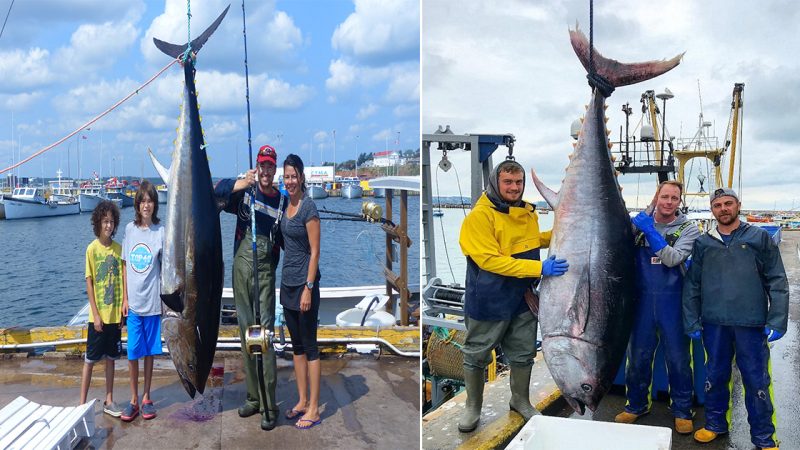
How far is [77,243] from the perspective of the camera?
1665 inches

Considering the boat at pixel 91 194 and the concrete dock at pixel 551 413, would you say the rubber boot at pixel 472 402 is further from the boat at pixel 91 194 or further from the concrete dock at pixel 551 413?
the boat at pixel 91 194

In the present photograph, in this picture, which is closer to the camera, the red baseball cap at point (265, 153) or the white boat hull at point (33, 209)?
the red baseball cap at point (265, 153)

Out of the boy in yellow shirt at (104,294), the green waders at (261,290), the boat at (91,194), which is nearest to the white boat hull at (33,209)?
the boat at (91,194)

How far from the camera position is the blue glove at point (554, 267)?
8.85 feet

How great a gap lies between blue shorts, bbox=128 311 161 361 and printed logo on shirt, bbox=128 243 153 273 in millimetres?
279

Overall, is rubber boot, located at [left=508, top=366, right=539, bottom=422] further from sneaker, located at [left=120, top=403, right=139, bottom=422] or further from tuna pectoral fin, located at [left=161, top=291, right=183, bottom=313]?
sneaker, located at [left=120, top=403, right=139, bottom=422]

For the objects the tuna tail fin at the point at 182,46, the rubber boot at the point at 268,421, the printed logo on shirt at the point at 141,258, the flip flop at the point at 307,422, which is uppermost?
the tuna tail fin at the point at 182,46

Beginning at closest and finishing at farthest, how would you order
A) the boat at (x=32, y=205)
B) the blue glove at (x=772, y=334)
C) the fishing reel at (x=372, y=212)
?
the blue glove at (x=772, y=334) → the fishing reel at (x=372, y=212) → the boat at (x=32, y=205)

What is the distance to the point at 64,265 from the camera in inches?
1248

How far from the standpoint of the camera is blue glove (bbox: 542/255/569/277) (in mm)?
2697

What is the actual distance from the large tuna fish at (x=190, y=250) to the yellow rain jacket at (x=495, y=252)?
1.27 metres

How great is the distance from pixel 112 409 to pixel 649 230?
3145 millimetres

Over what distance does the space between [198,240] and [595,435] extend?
2.04 meters

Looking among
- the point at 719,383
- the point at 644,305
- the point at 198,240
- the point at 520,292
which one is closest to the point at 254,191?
the point at 198,240
